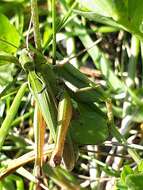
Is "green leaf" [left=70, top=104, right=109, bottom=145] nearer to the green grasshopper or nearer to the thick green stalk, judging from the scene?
the green grasshopper

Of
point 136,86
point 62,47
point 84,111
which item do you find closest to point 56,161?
point 84,111

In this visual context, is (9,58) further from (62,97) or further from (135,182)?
(135,182)

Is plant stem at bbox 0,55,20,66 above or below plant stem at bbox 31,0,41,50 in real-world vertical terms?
below

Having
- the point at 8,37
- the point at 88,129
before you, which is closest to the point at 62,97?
the point at 88,129

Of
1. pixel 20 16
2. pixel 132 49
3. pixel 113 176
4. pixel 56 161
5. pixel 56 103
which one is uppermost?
pixel 20 16

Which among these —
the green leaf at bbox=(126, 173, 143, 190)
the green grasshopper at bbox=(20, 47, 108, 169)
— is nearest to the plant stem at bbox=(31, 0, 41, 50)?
the green grasshopper at bbox=(20, 47, 108, 169)

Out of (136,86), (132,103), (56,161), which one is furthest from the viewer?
(136,86)

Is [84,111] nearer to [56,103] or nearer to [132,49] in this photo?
[56,103]
